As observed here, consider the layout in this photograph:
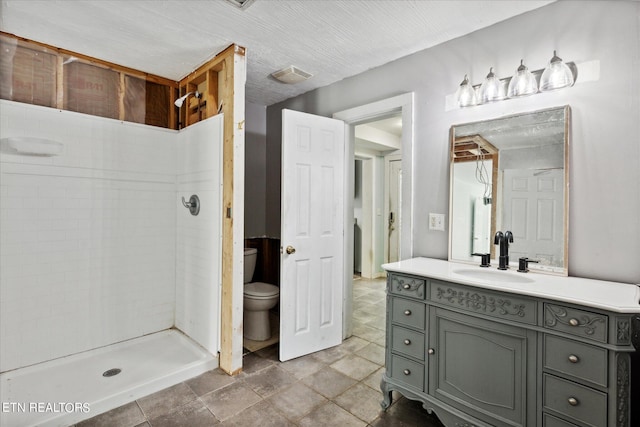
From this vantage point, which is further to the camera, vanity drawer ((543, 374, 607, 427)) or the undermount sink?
the undermount sink

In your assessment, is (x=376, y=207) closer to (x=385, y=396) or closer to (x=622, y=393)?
(x=385, y=396)

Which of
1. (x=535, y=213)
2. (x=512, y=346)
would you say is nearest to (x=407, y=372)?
(x=512, y=346)

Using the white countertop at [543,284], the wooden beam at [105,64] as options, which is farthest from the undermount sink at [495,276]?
the wooden beam at [105,64]

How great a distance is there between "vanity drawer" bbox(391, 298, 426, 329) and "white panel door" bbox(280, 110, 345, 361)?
0.95 meters

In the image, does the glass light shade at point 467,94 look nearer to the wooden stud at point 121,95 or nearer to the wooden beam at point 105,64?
the wooden beam at point 105,64

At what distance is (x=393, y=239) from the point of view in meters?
5.56

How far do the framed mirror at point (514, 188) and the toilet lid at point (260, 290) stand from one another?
1628 millimetres

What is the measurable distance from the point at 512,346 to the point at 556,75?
1471 millimetres

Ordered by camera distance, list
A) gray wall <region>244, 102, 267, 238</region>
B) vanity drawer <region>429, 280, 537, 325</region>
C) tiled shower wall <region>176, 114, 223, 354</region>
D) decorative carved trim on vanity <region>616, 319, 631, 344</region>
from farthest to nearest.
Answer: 1. gray wall <region>244, 102, 267, 238</region>
2. tiled shower wall <region>176, 114, 223, 354</region>
3. vanity drawer <region>429, 280, 537, 325</region>
4. decorative carved trim on vanity <region>616, 319, 631, 344</region>

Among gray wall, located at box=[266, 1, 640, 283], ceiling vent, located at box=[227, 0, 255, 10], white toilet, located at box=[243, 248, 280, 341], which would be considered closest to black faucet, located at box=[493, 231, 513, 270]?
gray wall, located at box=[266, 1, 640, 283]

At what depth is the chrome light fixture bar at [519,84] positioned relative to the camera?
173cm

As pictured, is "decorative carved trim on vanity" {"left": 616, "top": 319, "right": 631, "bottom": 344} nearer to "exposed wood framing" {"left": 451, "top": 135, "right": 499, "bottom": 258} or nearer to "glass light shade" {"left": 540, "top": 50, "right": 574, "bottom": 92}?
"exposed wood framing" {"left": 451, "top": 135, "right": 499, "bottom": 258}

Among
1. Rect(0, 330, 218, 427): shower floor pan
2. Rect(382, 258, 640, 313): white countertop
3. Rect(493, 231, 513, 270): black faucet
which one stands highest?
Rect(493, 231, 513, 270): black faucet

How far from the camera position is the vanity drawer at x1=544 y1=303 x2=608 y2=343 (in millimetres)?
1250
